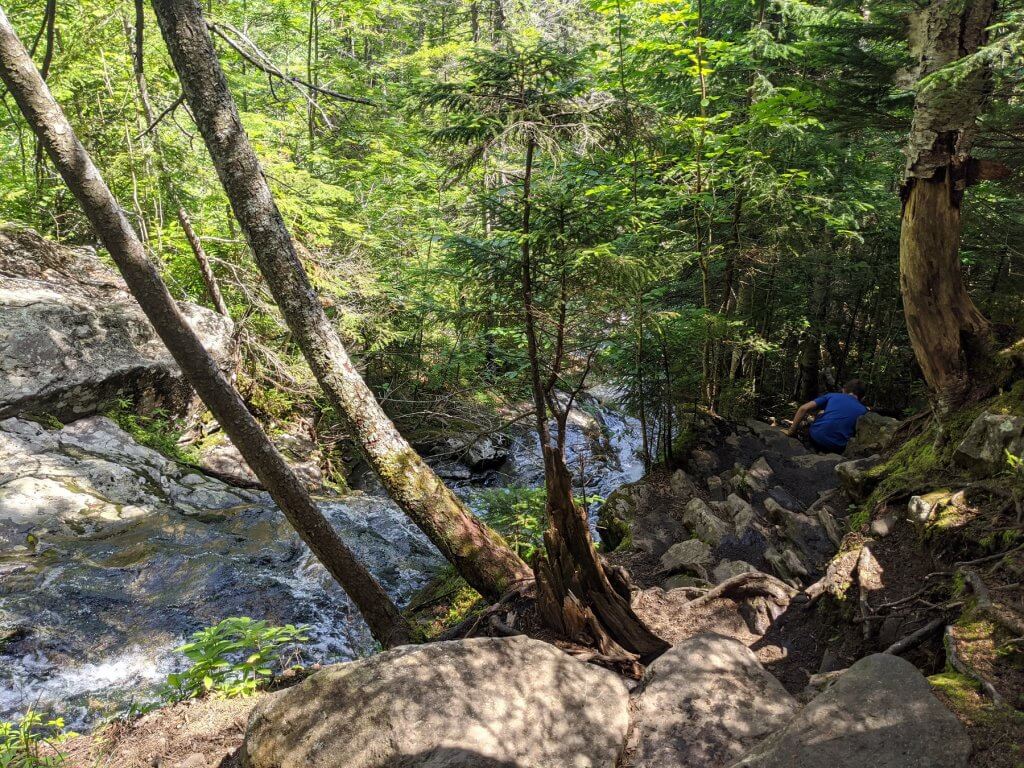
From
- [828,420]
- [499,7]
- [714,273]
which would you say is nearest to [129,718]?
[828,420]

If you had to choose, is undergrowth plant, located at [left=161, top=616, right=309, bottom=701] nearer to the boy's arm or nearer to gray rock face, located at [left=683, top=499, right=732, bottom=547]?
gray rock face, located at [left=683, top=499, right=732, bottom=547]

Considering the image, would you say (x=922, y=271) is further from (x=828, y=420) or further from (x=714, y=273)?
(x=714, y=273)

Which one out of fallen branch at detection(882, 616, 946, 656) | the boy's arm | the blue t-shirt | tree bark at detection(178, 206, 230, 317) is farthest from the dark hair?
tree bark at detection(178, 206, 230, 317)

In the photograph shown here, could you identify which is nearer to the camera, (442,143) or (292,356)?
(442,143)

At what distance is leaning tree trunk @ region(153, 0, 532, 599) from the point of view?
15.1ft

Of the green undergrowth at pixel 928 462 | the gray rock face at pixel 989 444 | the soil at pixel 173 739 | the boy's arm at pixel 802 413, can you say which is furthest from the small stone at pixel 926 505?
the soil at pixel 173 739

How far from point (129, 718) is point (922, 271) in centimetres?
759

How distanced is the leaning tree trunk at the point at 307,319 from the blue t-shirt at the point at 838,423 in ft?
18.0

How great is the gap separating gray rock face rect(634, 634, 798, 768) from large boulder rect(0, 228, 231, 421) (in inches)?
354

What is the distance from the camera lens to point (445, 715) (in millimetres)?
3131

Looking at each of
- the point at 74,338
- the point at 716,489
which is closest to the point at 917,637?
the point at 716,489

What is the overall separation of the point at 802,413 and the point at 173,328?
28.0ft

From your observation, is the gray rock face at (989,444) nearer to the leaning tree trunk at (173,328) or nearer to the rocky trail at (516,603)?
the rocky trail at (516,603)

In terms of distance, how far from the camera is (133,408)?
9.65 meters
